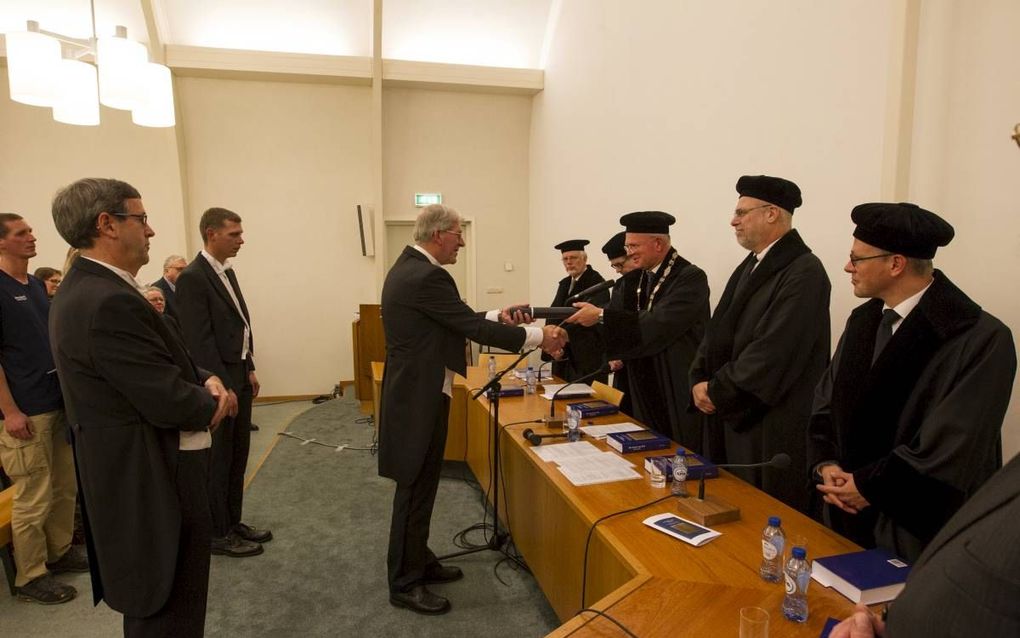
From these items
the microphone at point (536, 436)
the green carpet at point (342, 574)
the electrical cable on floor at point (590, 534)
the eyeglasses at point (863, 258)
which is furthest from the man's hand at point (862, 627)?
the green carpet at point (342, 574)

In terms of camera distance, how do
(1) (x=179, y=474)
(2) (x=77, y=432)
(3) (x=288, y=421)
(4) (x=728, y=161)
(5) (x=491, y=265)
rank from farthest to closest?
(5) (x=491, y=265)
(3) (x=288, y=421)
(4) (x=728, y=161)
(1) (x=179, y=474)
(2) (x=77, y=432)

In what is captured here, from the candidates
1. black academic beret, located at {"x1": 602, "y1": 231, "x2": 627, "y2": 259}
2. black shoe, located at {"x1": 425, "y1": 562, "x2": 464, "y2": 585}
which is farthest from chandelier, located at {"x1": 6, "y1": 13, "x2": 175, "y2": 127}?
black academic beret, located at {"x1": 602, "y1": 231, "x2": 627, "y2": 259}

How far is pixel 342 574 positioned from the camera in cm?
278

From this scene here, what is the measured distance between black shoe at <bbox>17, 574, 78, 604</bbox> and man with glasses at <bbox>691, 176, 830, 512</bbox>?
2889mm

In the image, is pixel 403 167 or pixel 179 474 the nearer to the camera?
pixel 179 474

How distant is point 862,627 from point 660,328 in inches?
82.1

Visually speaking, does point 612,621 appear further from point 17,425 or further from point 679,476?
point 17,425

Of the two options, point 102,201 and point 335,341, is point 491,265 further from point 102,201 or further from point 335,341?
point 102,201

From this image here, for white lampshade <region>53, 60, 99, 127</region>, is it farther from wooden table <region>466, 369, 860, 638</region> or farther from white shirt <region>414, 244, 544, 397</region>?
wooden table <region>466, 369, 860, 638</region>

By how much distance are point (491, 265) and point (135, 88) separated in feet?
16.8

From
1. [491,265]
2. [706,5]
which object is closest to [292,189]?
[491,265]

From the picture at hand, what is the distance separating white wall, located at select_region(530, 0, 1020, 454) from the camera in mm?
2066

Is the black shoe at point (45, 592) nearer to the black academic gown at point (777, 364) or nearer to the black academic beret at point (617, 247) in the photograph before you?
the black academic gown at point (777, 364)

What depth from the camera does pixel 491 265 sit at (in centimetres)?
748
